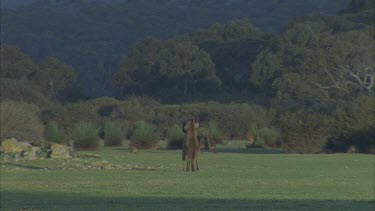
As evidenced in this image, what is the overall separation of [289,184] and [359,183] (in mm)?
1821

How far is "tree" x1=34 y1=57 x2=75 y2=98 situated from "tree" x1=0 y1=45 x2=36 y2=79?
148 cm

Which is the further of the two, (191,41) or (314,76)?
(191,41)

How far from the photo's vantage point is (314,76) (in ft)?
244

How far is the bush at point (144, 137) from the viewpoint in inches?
1734

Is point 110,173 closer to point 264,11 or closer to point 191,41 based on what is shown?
point 191,41

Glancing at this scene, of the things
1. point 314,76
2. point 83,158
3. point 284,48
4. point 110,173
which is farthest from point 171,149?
point 284,48

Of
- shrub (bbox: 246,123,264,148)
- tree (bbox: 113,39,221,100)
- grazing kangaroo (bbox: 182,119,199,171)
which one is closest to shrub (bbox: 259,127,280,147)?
shrub (bbox: 246,123,264,148)

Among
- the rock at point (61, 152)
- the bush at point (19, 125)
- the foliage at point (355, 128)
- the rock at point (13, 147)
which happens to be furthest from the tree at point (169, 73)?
the rock at point (61, 152)

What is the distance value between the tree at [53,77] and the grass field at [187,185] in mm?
64840

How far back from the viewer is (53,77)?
97.1 metres

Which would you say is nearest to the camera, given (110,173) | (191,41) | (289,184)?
(289,184)

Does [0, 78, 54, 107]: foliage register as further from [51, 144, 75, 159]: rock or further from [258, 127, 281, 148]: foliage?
[51, 144, 75, 159]: rock

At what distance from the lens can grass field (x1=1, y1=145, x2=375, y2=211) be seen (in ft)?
56.0

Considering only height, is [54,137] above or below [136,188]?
below
